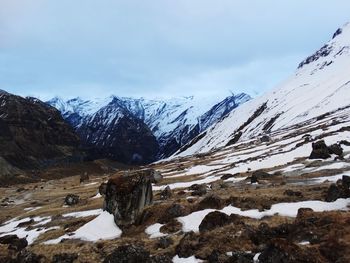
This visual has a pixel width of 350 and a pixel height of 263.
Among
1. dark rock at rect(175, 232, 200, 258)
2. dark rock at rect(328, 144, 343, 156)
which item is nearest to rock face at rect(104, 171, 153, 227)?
dark rock at rect(175, 232, 200, 258)

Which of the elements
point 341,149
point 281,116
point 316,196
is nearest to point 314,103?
point 281,116

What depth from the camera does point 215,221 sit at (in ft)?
95.9

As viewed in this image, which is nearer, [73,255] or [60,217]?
[73,255]

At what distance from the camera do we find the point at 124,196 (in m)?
38.2

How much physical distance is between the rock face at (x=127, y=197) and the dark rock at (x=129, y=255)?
12.4 metres

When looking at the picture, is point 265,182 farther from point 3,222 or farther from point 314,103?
point 314,103

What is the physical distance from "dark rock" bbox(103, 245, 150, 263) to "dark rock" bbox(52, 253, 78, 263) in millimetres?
4421

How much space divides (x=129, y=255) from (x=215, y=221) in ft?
23.8

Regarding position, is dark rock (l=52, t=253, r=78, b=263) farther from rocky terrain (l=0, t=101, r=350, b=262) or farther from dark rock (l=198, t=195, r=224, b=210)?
dark rock (l=198, t=195, r=224, b=210)

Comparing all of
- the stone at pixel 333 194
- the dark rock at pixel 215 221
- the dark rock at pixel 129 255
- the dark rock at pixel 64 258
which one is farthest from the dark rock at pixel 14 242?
the stone at pixel 333 194

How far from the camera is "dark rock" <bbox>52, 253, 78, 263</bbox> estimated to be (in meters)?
27.7

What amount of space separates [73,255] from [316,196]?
16926mm

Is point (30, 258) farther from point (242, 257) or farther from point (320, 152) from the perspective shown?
point (320, 152)

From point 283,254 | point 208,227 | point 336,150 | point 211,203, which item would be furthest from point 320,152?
point 283,254
